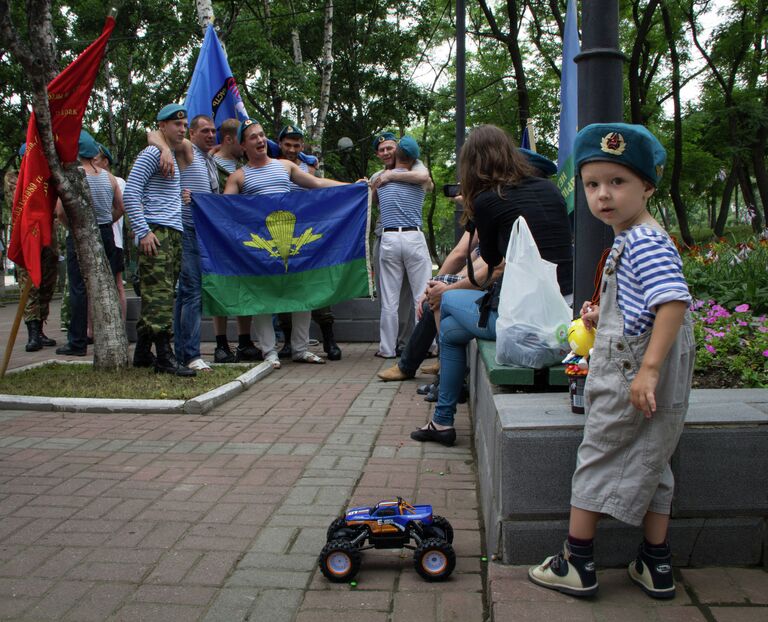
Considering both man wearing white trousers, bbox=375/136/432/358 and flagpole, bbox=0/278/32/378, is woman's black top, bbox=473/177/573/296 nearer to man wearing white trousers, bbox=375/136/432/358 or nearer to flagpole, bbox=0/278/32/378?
man wearing white trousers, bbox=375/136/432/358

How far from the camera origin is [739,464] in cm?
275

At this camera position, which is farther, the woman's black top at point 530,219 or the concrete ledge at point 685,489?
the woman's black top at point 530,219

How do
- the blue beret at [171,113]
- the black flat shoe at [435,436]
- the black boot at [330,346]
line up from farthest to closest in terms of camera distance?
the black boot at [330,346] < the blue beret at [171,113] < the black flat shoe at [435,436]

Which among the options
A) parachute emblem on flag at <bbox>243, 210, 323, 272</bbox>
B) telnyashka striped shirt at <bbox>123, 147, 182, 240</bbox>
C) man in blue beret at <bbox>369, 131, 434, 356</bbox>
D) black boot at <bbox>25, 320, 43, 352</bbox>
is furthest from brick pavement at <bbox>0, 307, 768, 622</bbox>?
black boot at <bbox>25, 320, 43, 352</bbox>

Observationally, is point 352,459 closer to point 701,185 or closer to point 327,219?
point 327,219

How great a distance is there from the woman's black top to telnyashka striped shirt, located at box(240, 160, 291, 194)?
13.1ft

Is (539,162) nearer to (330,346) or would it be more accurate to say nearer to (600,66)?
(600,66)

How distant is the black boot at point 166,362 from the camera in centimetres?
671

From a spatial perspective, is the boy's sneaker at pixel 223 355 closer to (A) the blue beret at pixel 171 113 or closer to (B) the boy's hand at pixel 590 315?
(A) the blue beret at pixel 171 113

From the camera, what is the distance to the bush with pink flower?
4160mm

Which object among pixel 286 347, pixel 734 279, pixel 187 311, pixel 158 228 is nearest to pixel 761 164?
pixel 734 279

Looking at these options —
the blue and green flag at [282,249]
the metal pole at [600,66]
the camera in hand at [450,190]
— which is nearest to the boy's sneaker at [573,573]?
the metal pole at [600,66]

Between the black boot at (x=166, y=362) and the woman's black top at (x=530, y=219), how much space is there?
332 centimetres

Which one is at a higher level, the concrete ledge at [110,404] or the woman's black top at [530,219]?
the woman's black top at [530,219]
